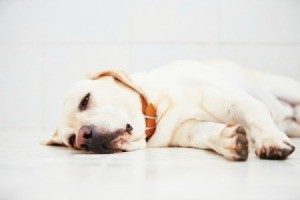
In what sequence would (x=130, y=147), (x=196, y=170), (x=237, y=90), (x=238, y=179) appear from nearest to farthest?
(x=238, y=179)
(x=196, y=170)
(x=130, y=147)
(x=237, y=90)

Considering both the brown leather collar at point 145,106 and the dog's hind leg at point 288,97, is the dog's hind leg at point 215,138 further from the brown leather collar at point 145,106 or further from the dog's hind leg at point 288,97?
the dog's hind leg at point 288,97

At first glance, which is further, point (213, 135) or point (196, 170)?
point (213, 135)

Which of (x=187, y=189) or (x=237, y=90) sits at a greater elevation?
(x=237, y=90)

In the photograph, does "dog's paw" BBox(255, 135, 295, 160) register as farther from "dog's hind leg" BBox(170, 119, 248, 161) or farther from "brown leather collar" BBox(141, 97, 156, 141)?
"brown leather collar" BBox(141, 97, 156, 141)

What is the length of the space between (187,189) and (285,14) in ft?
9.98

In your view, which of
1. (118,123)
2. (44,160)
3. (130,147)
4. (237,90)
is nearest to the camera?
(44,160)

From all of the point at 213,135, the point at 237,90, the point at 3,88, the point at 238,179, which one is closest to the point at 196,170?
the point at 238,179

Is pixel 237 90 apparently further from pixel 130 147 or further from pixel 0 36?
pixel 0 36

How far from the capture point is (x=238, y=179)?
51.7 inches

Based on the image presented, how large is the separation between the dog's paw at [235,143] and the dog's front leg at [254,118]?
0.13 meters

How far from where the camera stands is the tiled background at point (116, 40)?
151 inches

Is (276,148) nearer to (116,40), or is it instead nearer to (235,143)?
(235,143)

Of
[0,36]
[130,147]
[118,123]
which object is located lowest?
[130,147]

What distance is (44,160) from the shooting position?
1.83 metres
